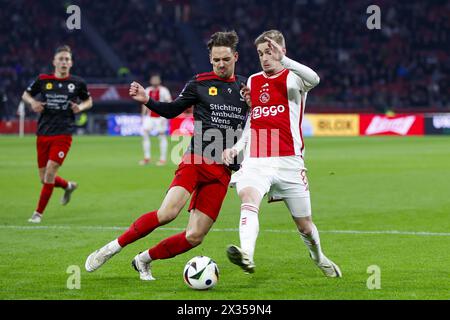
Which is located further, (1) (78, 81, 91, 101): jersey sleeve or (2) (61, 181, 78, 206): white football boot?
(2) (61, 181, 78, 206): white football boot

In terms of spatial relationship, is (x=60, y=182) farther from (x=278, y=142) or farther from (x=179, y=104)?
(x=278, y=142)

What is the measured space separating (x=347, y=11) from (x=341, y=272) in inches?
1679

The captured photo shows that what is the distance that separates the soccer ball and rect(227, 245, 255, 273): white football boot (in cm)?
39

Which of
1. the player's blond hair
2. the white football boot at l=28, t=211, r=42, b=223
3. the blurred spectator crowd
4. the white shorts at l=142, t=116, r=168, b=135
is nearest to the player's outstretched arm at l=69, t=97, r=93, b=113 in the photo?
the white football boot at l=28, t=211, r=42, b=223

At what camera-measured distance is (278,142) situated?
25.6 ft

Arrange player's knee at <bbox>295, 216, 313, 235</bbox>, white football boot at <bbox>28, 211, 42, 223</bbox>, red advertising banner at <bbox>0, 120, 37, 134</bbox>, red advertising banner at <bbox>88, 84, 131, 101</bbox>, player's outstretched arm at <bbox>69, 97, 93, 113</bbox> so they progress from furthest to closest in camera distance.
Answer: red advertising banner at <bbox>88, 84, 131, 101</bbox>
red advertising banner at <bbox>0, 120, 37, 134</bbox>
player's outstretched arm at <bbox>69, 97, 93, 113</bbox>
white football boot at <bbox>28, 211, 42, 223</bbox>
player's knee at <bbox>295, 216, 313, 235</bbox>

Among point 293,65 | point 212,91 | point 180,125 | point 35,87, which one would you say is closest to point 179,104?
point 212,91

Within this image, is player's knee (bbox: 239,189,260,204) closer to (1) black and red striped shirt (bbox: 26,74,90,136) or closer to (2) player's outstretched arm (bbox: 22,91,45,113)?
(2) player's outstretched arm (bbox: 22,91,45,113)

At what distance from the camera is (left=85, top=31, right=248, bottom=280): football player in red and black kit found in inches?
299

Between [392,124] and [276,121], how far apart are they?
33082 mm

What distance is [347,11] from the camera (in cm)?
4938

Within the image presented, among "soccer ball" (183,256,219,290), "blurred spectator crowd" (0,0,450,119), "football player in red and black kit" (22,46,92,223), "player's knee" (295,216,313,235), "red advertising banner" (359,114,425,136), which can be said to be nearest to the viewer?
"soccer ball" (183,256,219,290)

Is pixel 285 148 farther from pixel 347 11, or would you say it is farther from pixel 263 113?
pixel 347 11

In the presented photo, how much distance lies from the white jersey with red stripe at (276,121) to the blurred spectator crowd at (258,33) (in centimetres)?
3565
